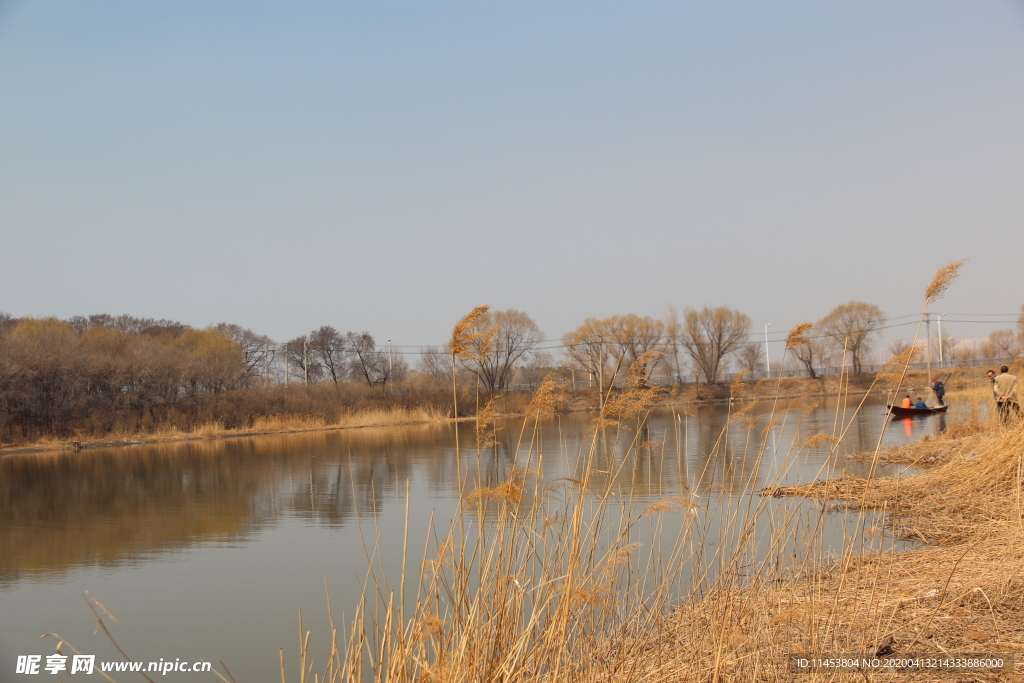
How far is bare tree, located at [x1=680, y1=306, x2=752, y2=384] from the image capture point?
61.8 m

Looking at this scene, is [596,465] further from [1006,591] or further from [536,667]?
[536,667]

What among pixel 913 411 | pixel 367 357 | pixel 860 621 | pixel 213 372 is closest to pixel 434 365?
pixel 367 357

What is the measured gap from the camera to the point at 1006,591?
4.30m

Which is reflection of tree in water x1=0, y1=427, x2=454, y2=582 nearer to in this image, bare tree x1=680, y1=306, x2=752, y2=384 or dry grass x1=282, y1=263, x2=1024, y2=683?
dry grass x1=282, y1=263, x2=1024, y2=683

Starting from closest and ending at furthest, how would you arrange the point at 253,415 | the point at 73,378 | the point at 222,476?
the point at 222,476, the point at 73,378, the point at 253,415

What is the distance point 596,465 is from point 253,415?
81.9ft

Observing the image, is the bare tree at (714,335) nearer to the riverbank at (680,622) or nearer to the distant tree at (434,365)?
the distant tree at (434,365)

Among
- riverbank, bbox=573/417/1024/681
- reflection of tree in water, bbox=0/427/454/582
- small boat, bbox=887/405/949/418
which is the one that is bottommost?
reflection of tree in water, bbox=0/427/454/582

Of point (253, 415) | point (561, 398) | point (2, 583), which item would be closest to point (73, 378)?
point (253, 415)

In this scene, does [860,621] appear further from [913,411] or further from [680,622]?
[913,411]

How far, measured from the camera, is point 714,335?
62.2 meters

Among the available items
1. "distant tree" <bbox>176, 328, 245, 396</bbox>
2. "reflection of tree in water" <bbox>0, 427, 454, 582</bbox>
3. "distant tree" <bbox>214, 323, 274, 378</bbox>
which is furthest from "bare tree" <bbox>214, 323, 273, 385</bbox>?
"reflection of tree in water" <bbox>0, 427, 454, 582</bbox>

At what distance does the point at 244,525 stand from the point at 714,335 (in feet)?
183

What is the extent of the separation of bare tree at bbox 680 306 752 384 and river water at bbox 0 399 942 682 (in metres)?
41.9
